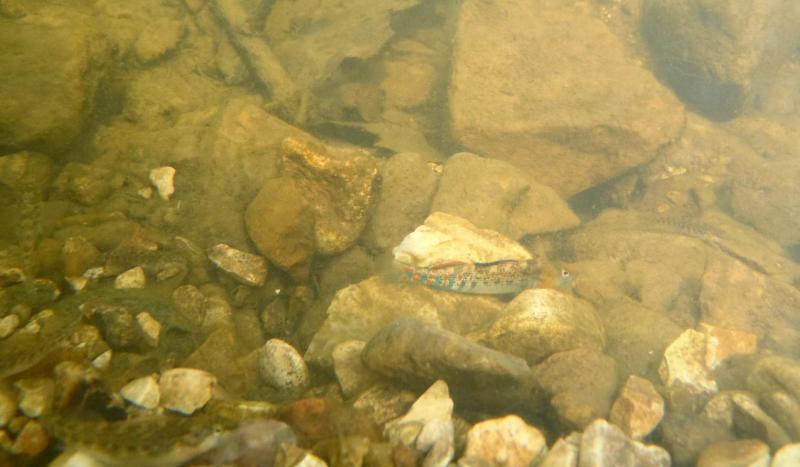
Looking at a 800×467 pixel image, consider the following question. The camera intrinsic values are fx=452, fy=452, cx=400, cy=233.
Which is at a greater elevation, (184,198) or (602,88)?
(602,88)

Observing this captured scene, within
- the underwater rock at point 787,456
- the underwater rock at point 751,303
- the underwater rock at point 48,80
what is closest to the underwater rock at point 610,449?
the underwater rock at point 787,456

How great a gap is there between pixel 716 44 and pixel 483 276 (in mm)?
7571

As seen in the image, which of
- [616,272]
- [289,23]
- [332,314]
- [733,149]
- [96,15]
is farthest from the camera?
[733,149]

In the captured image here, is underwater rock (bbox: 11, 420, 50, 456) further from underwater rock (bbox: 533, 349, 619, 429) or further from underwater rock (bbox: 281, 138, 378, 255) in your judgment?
underwater rock (bbox: 533, 349, 619, 429)

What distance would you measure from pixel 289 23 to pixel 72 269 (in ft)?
19.0

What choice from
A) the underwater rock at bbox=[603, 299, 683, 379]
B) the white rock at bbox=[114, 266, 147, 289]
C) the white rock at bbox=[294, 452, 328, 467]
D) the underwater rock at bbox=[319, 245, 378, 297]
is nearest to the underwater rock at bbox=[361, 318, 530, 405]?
the white rock at bbox=[294, 452, 328, 467]

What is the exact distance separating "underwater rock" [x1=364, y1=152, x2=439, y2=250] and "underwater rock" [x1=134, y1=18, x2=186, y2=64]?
385 centimetres

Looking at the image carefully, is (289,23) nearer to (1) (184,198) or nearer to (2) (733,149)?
(1) (184,198)

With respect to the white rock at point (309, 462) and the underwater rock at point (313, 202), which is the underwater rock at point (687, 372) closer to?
the white rock at point (309, 462)

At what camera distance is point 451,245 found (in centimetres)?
470

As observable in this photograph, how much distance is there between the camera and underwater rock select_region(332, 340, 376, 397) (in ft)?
11.2

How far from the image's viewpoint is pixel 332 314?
421 cm

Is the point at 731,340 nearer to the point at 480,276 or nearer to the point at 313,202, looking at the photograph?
the point at 480,276

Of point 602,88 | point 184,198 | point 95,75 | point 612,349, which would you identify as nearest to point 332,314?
point 184,198
